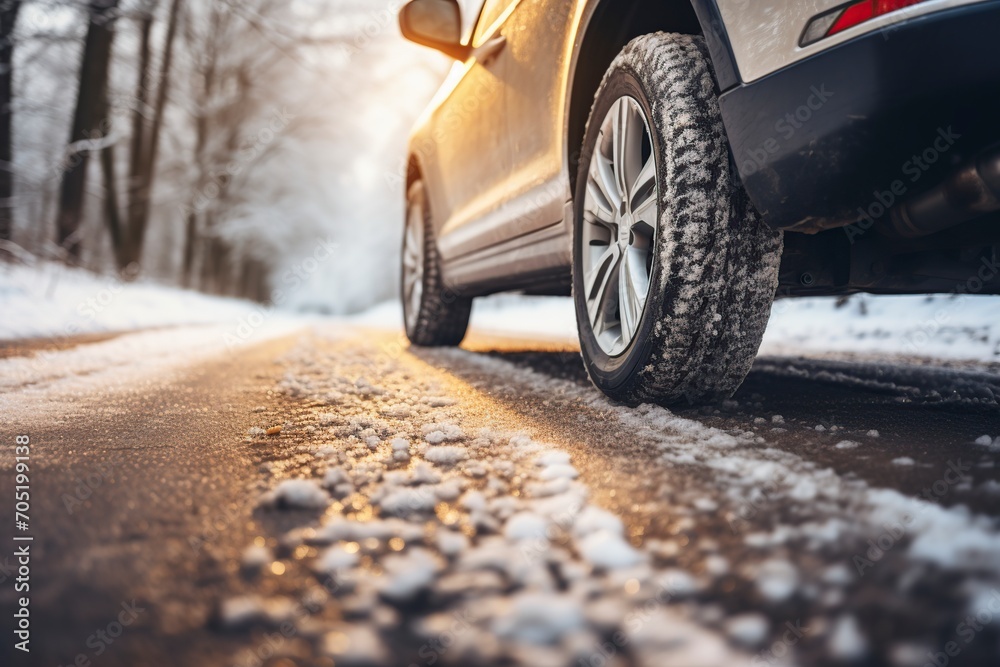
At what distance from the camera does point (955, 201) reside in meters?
1.22

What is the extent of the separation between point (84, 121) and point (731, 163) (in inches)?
392

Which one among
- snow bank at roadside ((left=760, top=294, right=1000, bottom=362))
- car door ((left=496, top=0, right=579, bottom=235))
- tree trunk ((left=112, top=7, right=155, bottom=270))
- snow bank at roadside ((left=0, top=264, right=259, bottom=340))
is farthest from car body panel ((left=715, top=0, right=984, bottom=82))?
tree trunk ((left=112, top=7, right=155, bottom=270))

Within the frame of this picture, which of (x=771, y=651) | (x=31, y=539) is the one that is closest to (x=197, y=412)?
(x=31, y=539)

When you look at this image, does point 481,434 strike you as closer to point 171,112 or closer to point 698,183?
point 698,183

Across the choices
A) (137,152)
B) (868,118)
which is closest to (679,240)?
(868,118)

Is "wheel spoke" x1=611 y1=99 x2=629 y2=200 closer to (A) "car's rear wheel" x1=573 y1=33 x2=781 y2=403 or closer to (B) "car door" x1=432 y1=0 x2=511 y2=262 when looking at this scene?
(A) "car's rear wheel" x1=573 y1=33 x2=781 y2=403

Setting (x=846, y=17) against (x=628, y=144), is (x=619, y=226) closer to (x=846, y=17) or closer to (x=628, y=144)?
(x=628, y=144)

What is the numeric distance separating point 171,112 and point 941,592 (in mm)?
24164

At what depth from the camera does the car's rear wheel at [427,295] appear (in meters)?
3.95

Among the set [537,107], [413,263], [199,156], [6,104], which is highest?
[199,156]

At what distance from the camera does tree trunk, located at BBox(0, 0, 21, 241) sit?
772 cm

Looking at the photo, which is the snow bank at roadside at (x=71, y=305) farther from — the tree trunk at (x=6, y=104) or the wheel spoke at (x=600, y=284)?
the wheel spoke at (x=600, y=284)

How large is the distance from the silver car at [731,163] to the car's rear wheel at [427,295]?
1.36m

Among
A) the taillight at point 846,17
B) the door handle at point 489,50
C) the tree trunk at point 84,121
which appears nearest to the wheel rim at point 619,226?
the taillight at point 846,17
